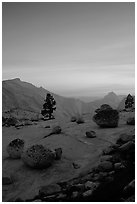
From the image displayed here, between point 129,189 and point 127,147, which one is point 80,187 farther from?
point 127,147

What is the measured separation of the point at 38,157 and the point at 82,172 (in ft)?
7.00

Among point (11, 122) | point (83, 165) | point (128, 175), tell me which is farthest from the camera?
point (11, 122)

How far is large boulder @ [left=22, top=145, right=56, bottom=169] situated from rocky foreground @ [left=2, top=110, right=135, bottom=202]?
257 millimetres

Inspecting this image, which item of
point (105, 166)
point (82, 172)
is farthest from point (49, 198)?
point (105, 166)

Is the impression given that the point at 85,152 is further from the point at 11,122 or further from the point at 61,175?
the point at 11,122

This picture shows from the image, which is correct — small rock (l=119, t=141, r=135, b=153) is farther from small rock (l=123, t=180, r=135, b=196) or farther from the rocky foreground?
small rock (l=123, t=180, r=135, b=196)

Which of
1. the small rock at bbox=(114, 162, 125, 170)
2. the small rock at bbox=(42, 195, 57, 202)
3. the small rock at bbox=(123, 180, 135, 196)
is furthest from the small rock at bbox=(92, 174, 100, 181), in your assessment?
the small rock at bbox=(42, 195, 57, 202)

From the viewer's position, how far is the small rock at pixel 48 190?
908 cm

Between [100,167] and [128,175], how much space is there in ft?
4.18

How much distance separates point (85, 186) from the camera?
29.8ft

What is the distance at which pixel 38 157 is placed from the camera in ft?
37.9

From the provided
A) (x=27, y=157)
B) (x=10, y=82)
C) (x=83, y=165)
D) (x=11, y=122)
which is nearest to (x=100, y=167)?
(x=83, y=165)

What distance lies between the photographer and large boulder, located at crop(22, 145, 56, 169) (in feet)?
37.6

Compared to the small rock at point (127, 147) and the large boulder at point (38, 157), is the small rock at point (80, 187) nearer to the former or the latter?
the large boulder at point (38, 157)
